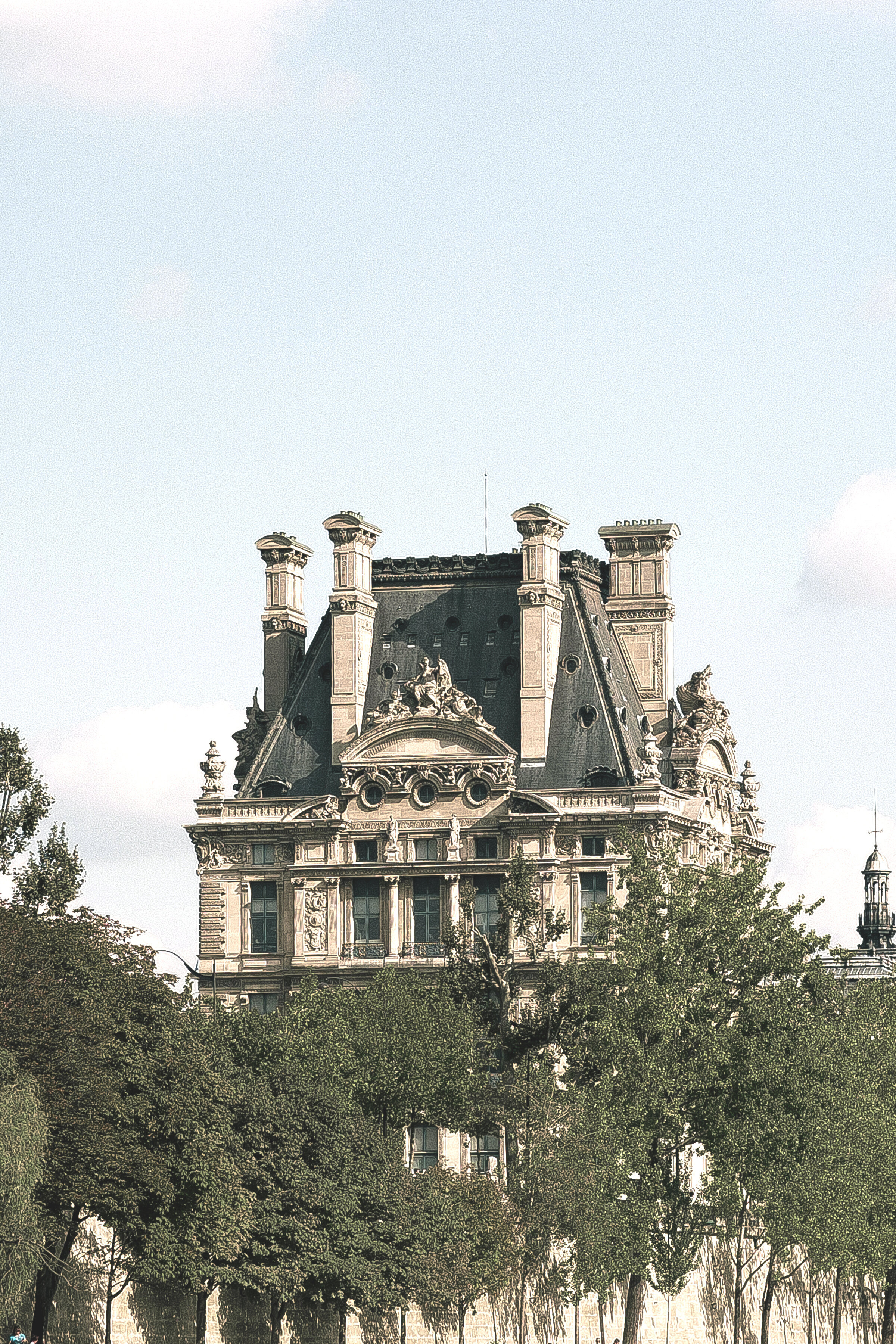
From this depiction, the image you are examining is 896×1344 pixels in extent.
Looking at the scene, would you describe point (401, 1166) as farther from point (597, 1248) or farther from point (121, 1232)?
point (121, 1232)

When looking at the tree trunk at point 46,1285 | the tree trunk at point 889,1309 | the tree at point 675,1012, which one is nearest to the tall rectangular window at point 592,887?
the tree trunk at point 889,1309

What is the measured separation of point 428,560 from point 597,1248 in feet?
171

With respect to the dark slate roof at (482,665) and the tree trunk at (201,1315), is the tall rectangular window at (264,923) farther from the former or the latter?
the tree trunk at (201,1315)

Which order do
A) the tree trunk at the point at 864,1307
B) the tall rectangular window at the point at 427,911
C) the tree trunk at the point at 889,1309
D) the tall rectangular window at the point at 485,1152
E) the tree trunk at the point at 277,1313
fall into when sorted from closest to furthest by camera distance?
the tree trunk at the point at 277,1313 → the tree trunk at the point at 889,1309 → the tall rectangular window at the point at 485,1152 → the tree trunk at the point at 864,1307 → the tall rectangular window at the point at 427,911

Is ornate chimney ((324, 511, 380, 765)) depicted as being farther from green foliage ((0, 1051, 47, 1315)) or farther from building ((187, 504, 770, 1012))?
green foliage ((0, 1051, 47, 1315))

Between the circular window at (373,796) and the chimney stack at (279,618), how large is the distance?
8492mm

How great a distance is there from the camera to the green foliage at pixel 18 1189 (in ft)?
241

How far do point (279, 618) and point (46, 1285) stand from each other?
58925 mm

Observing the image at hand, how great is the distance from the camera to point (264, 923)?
431 ft

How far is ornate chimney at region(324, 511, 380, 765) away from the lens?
13350 centimetres

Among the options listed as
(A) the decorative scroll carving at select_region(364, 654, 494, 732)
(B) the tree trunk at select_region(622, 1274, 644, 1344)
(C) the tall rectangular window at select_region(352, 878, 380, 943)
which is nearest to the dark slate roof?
(A) the decorative scroll carving at select_region(364, 654, 494, 732)

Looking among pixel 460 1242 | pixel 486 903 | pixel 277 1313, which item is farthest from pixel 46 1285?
pixel 486 903

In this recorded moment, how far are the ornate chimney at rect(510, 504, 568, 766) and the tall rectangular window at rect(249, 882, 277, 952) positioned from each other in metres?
12.7

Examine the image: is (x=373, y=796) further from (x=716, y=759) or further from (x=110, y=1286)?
(x=110, y=1286)
